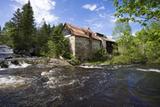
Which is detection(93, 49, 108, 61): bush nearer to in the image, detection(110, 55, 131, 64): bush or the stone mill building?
the stone mill building

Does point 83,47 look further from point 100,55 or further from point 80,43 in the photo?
point 100,55

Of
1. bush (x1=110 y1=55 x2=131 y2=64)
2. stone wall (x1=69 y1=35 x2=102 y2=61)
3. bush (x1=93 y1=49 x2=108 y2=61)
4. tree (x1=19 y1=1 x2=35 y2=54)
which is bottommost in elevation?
bush (x1=110 y1=55 x2=131 y2=64)

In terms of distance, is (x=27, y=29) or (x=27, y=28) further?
(x=27, y=28)

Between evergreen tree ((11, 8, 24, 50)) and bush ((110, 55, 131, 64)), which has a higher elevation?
evergreen tree ((11, 8, 24, 50))

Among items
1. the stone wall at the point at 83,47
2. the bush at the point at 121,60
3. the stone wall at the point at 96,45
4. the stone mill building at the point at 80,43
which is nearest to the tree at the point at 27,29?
the stone mill building at the point at 80,43

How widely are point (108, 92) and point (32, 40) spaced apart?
43726 mm

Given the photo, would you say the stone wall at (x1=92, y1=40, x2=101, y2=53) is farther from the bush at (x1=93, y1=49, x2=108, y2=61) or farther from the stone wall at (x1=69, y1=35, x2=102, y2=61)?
the bush at (x1=93, y1=49, x2=108, y2=61)

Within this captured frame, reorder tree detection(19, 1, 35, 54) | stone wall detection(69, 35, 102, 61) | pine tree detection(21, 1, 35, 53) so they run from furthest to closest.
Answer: pine tree detection(21, 1, 35, 53) < tree detection(19, 1, 35, 54) < stone wall detection(69, 35, 102, 61)

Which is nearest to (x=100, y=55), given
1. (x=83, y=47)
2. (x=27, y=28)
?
(x=83, y=47)

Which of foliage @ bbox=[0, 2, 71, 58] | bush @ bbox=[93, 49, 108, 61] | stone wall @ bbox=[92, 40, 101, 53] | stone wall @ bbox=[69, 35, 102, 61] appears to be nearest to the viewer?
foliage @ bbox=[0, 2, 71, 58]

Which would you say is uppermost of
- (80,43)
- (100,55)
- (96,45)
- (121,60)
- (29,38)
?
(29,38)

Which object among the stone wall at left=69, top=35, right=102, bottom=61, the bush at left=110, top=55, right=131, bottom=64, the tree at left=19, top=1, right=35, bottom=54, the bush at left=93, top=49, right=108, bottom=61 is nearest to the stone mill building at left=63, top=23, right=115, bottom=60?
the stone wall at left=69, top=35, right=102, bottom=61

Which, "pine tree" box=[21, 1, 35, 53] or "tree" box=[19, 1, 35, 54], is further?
"pine tree" box=[21, 1, 35, 53]

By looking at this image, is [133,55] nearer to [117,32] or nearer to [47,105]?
[117,32]
